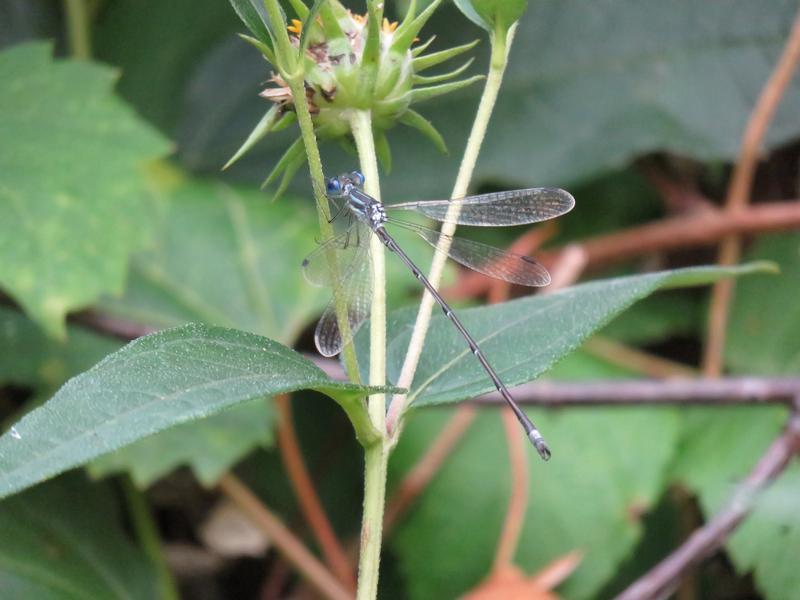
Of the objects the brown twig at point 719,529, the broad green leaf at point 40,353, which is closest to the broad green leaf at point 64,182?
the broad green leaf at point 40,353

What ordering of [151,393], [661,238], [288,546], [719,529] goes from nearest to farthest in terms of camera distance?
[151,393], [719,529], [288,546], [661,238]

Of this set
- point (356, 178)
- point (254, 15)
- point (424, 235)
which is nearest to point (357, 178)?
point (356, 178)

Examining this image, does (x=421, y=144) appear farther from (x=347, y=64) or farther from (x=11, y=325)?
(x=347, y=64)

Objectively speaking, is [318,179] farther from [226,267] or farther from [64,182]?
[226,267]

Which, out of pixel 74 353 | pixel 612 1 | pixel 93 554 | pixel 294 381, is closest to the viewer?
Answer: pixel 294 381

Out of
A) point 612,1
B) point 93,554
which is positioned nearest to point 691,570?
point 93,554

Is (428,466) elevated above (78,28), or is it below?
below

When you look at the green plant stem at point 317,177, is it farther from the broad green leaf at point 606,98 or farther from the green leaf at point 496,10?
the broad green leaf at point 606,98
